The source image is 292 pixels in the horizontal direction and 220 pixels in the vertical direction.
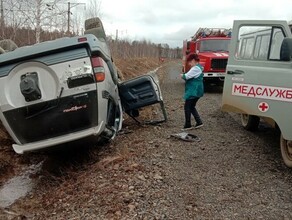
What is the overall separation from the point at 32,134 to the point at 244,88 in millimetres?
3079

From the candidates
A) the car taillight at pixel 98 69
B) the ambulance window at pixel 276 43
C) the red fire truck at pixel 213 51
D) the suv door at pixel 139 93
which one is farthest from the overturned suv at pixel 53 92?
the red fire truck at pixel 213 51

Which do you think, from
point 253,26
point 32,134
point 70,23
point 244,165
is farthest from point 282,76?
point 70,23

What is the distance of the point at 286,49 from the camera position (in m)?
4.60

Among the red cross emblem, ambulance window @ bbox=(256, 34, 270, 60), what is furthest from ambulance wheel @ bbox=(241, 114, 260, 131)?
the red cross emblem

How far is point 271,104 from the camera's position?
16.1 feet

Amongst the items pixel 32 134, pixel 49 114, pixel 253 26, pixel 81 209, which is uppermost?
pixel 253 26

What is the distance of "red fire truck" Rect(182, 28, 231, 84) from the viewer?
1362 cm

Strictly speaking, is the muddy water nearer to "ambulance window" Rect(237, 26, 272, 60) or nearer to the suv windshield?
"ambulance window" Rect(237, 26, 272, 60)

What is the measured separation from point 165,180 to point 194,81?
9.69ft

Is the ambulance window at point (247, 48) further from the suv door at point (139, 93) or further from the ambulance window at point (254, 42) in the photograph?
the suv door at point (139, 93)

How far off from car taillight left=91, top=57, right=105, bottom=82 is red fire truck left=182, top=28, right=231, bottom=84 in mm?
8044

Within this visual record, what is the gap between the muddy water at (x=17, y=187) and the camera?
16.9 ft

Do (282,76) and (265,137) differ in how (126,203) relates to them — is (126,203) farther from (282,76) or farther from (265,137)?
(265,137)

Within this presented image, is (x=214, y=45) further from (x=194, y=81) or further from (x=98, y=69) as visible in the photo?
(x=98, y=69)
